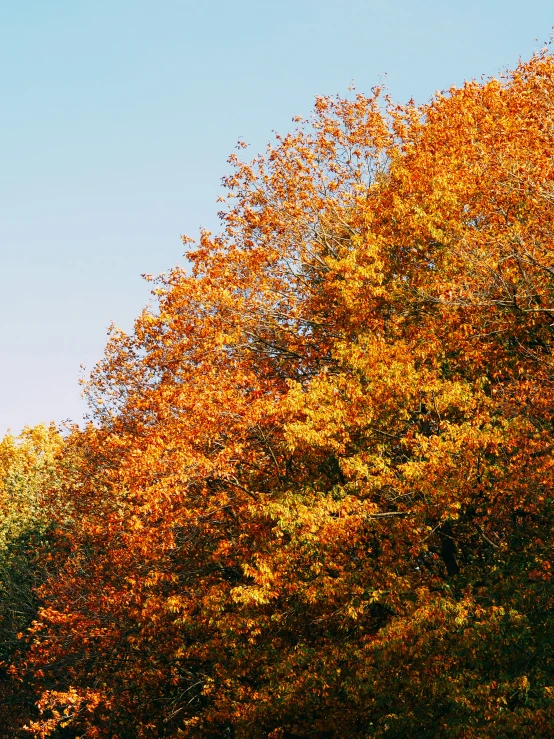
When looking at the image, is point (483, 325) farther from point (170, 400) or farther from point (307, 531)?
point (170, 400)

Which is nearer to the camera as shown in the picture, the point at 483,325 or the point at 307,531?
the point at 307,531

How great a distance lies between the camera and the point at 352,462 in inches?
797

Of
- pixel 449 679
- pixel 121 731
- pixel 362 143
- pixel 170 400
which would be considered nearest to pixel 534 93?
pixel 362 143

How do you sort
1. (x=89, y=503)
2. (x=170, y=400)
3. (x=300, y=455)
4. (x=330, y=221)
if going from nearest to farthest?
1. (x=300, y=455)
2. (x=170, y=400)
3. (x=330, y=221)
4. (x=89, y=503)

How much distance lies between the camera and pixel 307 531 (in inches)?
782

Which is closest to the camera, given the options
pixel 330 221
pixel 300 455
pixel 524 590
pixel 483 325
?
pixel 524 590

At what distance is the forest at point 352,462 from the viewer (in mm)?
18719

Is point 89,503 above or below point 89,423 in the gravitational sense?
below

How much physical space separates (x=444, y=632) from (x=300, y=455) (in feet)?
20.5

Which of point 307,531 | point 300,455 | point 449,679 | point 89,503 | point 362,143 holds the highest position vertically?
point 362,143

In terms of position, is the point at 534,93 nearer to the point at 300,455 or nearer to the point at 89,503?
the point at 300,455

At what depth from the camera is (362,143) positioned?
32.1 metres

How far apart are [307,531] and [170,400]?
28.2 feet

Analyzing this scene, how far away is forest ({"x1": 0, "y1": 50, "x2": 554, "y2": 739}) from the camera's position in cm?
1872
